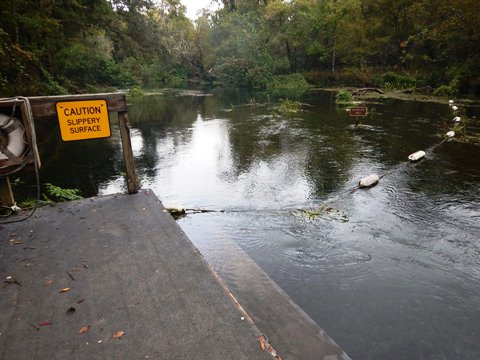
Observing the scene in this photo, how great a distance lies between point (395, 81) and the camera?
29094 millimetres

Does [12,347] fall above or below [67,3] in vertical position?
below

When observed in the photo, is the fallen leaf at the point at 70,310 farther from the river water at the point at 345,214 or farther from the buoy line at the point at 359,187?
the buoy line at the point at 359,187

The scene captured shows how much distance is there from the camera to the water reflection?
11.9ft

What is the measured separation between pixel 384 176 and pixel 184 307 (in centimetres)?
700

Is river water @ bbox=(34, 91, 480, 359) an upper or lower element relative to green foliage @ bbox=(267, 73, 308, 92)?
lower

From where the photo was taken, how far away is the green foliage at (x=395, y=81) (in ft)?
92.0

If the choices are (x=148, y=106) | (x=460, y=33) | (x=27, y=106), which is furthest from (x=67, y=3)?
(x=460, y=33)

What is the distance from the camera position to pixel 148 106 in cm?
2359

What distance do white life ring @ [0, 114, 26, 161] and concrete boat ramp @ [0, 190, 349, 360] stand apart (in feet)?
2.55

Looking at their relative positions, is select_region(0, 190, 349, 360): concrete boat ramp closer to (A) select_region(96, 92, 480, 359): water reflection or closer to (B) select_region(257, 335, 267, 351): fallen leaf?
(B) select_region(257, 335, 267, 351): fallen leaf

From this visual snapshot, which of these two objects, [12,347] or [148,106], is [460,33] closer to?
[148,106]

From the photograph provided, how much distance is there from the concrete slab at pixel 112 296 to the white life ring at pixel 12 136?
0.78 meters

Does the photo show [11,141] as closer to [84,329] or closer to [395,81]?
[84,329]

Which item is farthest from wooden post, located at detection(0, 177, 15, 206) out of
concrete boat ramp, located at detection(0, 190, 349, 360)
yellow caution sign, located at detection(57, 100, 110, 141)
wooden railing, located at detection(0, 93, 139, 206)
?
yellow caution sign, located at detection(57, 100, 110, 141)
